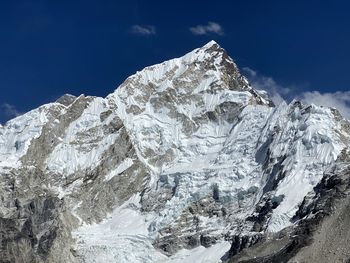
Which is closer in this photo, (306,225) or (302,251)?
(302,251)

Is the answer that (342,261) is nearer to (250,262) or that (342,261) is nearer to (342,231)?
(342,231)

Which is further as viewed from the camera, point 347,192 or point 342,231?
point 347,192

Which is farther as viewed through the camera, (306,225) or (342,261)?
(306,225)

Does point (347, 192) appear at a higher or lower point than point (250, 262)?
higher

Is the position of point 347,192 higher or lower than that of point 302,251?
higher

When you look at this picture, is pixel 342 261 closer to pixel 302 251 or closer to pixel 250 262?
pixel 302 251

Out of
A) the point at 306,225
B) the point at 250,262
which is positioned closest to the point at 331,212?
the point at 306,225

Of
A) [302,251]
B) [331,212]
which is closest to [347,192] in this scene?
[331,212]

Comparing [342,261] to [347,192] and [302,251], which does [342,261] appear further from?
[347,192]
